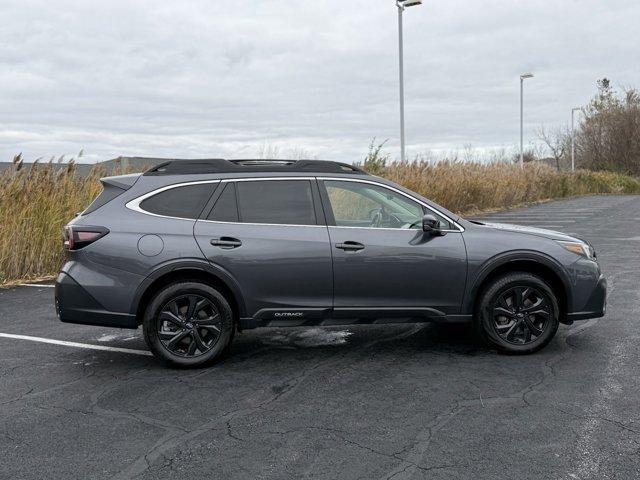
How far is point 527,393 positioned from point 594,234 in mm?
13273

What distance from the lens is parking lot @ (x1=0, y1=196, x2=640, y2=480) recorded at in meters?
3.69

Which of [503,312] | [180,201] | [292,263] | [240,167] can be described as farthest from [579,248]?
[180,201]

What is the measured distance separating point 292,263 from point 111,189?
164 centimetres

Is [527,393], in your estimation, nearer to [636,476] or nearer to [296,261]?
[636,476]

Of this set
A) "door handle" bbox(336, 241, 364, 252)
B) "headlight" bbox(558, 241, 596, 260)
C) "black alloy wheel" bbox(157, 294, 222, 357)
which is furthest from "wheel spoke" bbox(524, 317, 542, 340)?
"black alloy wheel" bbox(157, 294, 222, 357)

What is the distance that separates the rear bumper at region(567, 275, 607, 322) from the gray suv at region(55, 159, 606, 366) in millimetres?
11

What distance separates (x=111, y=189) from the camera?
5.66 meters

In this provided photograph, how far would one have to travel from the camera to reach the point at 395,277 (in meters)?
5.60

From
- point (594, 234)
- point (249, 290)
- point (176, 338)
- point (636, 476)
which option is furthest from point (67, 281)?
point (594, 234)

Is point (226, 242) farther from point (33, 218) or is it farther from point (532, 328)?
point (33, 218)

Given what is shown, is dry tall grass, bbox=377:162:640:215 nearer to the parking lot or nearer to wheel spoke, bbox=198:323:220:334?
the parking lot

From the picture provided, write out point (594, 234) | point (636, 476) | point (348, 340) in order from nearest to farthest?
1. point (636, 476)
2. point (348, 340)
3. point (594, 234)

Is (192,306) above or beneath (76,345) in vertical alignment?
above

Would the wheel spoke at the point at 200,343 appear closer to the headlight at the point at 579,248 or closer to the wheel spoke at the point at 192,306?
the wheel spoke at the point at 192,306
